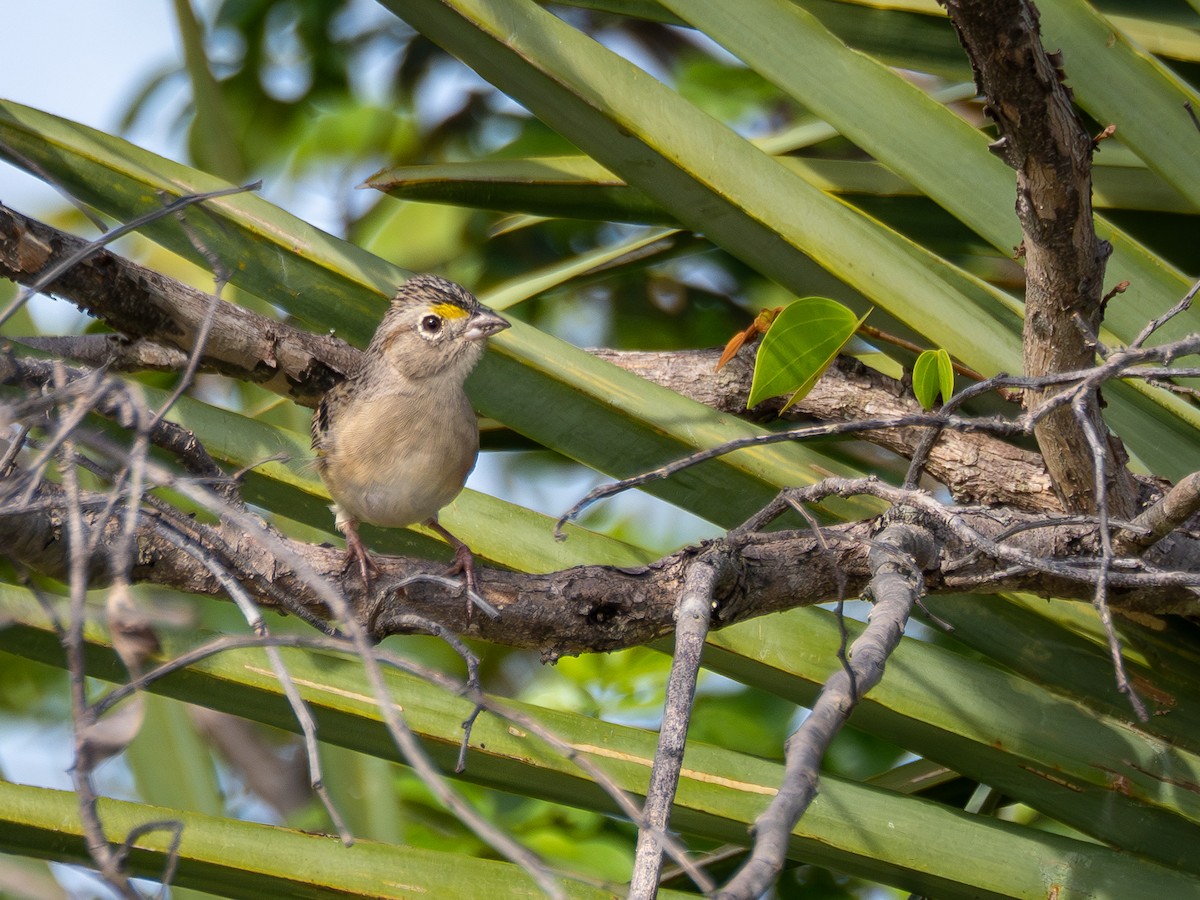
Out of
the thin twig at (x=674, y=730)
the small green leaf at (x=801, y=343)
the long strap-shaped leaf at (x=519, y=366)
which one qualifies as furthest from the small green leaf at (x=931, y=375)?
the thin twig at (x=674, y=730)

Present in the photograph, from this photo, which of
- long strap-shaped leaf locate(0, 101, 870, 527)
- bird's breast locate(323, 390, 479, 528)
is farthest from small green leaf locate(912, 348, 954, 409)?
bird's breast locate(323, 390, 479, 528)

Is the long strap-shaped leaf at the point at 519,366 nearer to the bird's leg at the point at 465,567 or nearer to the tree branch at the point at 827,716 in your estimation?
the bird's leg at the point at 465,567

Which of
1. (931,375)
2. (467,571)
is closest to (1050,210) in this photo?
(931,375)

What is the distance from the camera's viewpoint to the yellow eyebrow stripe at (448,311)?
305cm

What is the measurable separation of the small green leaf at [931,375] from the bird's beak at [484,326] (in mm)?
973

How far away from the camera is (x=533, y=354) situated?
251 cm

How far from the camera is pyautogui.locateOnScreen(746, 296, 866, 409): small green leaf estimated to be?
2.08 meters

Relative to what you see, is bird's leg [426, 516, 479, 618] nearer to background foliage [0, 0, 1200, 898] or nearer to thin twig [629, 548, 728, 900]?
background foliage [0, 0, 1200, 898]

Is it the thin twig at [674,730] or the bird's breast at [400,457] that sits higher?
the bird's breast at [400,457]

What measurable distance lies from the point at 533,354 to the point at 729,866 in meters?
1.44

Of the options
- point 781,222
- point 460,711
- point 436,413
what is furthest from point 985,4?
point 436,413

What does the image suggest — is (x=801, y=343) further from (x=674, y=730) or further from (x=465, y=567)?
(x=674, y=730)

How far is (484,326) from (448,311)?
17.5 inches

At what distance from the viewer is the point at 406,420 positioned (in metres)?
3.04
